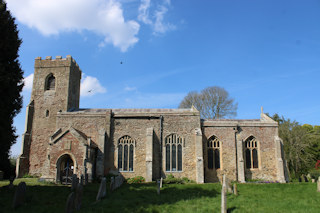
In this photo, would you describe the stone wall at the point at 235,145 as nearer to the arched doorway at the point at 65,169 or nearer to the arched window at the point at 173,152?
the arched window at the point at 173,152

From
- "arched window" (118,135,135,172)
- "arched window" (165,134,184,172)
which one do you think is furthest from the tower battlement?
"arched window" (165,134,184,172)

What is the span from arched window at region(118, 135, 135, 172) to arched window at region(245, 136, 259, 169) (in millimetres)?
11129

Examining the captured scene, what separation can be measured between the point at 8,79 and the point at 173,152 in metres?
15.0

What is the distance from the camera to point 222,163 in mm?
23891

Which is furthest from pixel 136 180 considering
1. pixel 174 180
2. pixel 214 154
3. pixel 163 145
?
pixel 214 154

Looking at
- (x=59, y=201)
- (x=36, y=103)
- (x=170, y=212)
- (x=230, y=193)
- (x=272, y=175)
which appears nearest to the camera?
(x=170, y=212)

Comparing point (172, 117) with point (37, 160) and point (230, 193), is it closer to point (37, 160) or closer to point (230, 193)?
point (230, 193)

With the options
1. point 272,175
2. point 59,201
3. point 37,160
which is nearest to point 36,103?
point 37,160

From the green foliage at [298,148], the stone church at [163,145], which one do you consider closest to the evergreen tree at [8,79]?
the stone church at [163,145]

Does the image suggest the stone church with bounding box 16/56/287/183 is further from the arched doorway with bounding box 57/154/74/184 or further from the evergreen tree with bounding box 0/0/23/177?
the evergreen tree with bounding box 0/0/23/177

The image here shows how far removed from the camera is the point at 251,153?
24.5m

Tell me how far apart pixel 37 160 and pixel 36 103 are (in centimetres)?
595

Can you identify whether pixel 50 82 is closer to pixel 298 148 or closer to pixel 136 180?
pixel 136 180

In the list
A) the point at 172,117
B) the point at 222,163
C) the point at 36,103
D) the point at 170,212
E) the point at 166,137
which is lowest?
the point at 170,212
